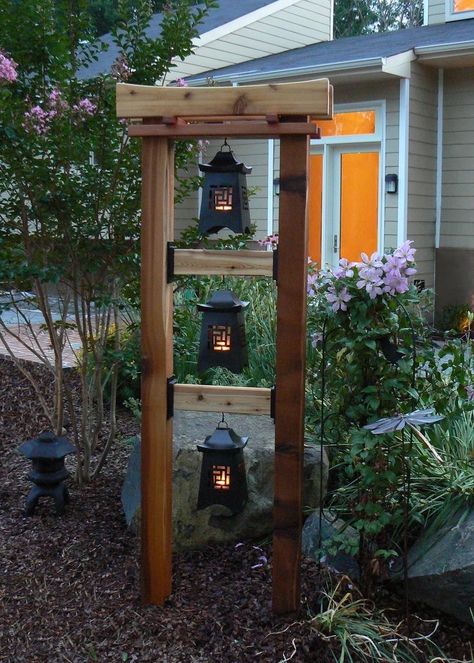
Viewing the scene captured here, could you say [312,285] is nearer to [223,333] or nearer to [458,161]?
[223,333]

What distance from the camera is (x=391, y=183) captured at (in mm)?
10016

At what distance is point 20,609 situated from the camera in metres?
3.47

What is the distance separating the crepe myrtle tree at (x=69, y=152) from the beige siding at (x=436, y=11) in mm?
8093

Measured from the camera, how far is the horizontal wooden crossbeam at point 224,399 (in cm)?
323

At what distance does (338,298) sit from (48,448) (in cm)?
191

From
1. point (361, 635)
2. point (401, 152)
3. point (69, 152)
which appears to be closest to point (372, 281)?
point (361, 635)

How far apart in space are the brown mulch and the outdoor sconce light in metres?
6.58

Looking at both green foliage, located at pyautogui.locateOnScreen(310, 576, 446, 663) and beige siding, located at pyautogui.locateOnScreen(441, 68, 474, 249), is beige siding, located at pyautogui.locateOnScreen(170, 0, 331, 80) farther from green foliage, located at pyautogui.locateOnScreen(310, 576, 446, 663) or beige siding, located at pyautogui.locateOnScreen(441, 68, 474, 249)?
green foliage, located at pyautogui.locateOnScreen(310, 576, 446, 663)

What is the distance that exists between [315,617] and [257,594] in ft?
1.07

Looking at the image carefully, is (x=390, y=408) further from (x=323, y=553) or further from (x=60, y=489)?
(x=60, y=489)

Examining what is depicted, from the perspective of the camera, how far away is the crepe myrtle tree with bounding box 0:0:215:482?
420 cm

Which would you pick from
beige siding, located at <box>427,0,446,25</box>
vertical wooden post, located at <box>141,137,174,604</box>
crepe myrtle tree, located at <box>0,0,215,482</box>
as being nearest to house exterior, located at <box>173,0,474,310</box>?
beige siding, located at <box>427,0,446,25</box>

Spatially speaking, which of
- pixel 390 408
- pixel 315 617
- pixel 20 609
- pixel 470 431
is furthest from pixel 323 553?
pixel 20 609

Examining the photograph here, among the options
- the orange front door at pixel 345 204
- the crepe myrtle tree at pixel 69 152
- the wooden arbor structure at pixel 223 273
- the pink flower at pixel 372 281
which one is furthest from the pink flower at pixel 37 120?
the orange front door at pixel 345 204
